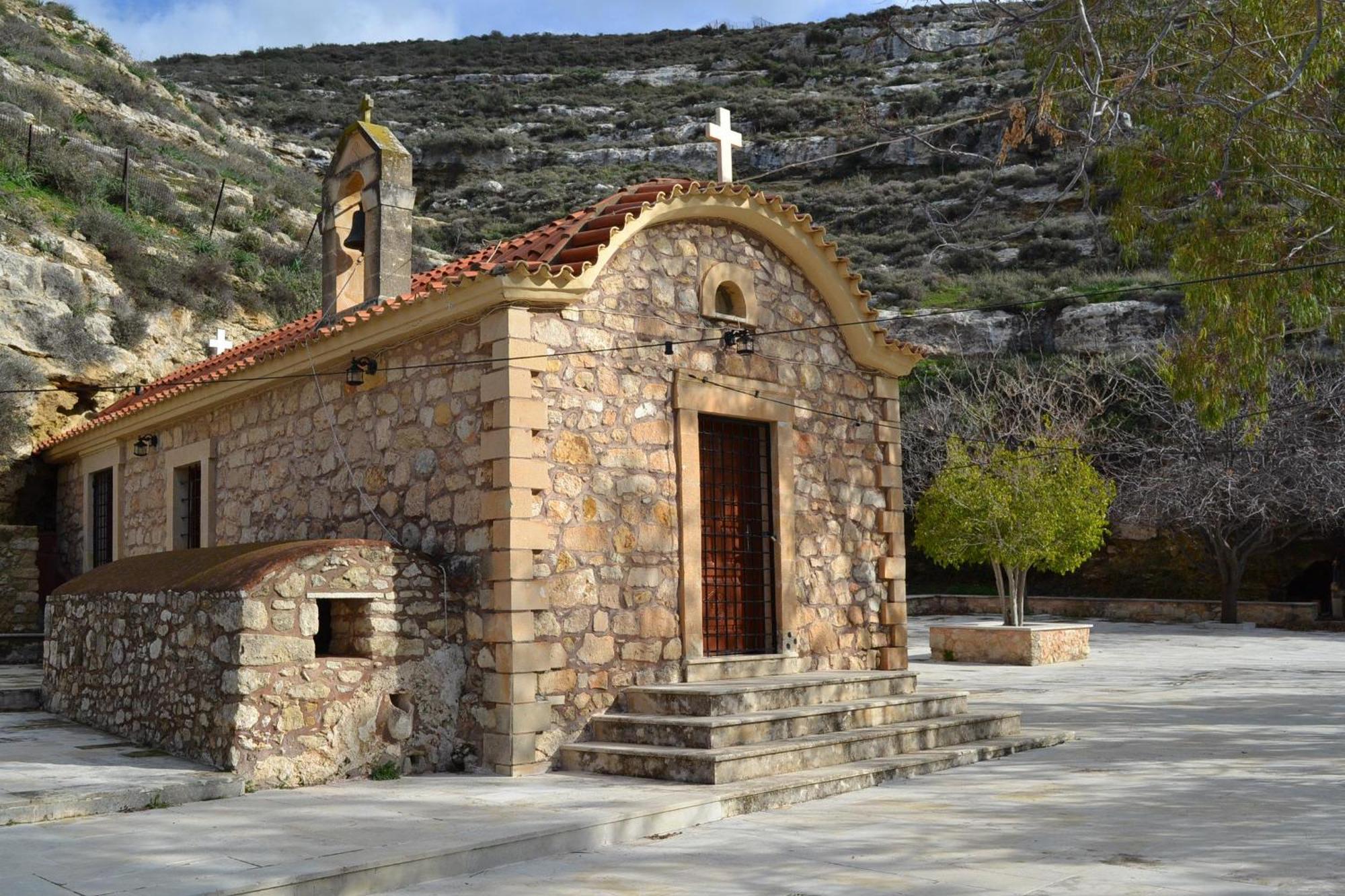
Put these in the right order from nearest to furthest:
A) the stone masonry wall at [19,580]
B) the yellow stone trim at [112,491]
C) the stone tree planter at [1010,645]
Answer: the yellow stone trim at [112,491] < the stone masonry wall at [19,580] < the stone tree planter at [1010,645]

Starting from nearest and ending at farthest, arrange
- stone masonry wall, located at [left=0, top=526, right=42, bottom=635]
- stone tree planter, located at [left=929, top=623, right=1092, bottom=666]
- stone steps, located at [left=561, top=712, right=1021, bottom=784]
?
stone steps, located at [left=561, top=712, right=1021, bottom=784], stone masonry wall, located at [left=0, top=526, right=42, bottom=635], stone tree planter, located at [left=929, top=623, right=1092, bottom=666]

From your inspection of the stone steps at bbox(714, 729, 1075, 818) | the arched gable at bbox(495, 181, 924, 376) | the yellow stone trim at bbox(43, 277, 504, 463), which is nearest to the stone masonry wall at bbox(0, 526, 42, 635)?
the yellow stone trim at bbox(43, 277, 504, 463)

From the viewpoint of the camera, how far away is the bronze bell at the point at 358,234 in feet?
37.8

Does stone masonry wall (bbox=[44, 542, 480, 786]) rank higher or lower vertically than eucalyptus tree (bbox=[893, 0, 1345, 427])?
lower

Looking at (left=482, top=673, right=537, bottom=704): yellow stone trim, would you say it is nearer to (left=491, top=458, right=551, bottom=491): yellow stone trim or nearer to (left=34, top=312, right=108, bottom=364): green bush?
(left=491, top=458, right=551, bottom=491): yellow stone trim

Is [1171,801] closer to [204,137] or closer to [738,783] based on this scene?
[738,783]

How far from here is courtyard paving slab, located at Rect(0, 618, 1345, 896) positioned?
5352mm

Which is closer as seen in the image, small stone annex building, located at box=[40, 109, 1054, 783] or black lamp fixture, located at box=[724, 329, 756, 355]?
small stone annex building, located at box=[40, 109, 1054, 783]

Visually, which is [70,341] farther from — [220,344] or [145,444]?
[145,444]

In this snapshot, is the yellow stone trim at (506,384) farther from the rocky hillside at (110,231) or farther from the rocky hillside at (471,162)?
the rocky hillside at (110,231)

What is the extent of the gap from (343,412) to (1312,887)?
7690mm

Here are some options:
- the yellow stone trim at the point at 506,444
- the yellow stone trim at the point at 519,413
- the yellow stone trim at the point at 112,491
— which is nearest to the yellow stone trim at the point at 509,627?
the yellow stone trim at the point at 506,444

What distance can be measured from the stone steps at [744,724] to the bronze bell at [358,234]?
5.38 meters

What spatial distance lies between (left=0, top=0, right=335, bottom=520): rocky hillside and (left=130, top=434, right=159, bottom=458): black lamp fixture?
440cm
